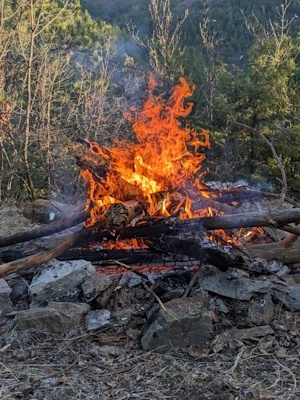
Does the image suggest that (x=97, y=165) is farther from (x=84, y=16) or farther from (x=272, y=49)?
(x=84, y=16)

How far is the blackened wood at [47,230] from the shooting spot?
4.40 metres

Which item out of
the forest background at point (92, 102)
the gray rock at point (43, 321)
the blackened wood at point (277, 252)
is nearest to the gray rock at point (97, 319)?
the gray rock at point (43, 321)

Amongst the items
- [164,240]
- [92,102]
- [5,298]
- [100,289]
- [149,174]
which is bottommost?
[92,102]

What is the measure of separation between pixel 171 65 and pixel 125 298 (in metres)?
15.6

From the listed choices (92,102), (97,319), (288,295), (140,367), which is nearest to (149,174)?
(97,319)

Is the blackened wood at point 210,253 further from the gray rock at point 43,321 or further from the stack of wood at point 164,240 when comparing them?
the gray rock at point 43,321

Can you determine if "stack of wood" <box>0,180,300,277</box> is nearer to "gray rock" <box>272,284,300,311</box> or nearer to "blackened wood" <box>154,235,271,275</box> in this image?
"blackened wood" <box>154,235,271,275</box>

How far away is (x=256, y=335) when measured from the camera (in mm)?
3262

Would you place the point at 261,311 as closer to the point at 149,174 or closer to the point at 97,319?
the point at 97,319

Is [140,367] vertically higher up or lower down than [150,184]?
lower down

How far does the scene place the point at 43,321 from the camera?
336 centimetres

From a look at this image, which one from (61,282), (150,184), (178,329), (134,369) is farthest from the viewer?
(150,184)

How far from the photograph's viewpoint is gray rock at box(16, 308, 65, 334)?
335 centimetres

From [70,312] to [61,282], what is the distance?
354 mm
